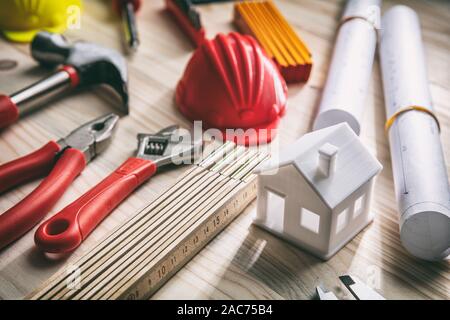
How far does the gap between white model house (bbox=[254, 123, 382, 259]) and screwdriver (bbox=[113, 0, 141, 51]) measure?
0.50 m

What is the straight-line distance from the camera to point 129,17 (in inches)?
41.9

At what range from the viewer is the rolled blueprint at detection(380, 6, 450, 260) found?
2.03ft

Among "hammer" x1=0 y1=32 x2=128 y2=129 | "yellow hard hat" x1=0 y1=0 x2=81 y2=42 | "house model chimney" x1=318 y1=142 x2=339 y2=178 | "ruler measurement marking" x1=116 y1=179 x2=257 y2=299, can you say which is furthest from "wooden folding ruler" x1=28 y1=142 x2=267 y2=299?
"yellow hard hat" x1=0 y1=0 x2=81 y2=42

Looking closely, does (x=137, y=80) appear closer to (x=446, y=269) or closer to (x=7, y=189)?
(x=7, y=189)

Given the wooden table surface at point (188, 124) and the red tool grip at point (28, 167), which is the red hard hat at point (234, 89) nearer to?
the wooden table surface at point (188, 124)

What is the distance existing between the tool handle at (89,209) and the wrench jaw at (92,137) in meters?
0.06

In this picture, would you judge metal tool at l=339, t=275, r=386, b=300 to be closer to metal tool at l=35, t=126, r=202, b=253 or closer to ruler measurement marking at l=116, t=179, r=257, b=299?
ruler measurement marking at l=116, t=179, r=257, b=299

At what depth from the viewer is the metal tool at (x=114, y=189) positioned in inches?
24.3

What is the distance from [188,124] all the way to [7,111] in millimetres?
274

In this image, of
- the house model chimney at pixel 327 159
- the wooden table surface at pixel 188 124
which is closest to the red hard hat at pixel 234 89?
the wooden table surface at pixel 188 124

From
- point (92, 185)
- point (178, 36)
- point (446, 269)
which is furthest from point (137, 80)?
point (446, 269)

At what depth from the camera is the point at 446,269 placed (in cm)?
63

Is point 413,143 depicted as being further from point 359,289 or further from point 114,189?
point 114,189

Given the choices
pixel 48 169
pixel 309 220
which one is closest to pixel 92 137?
pixel 48 169
